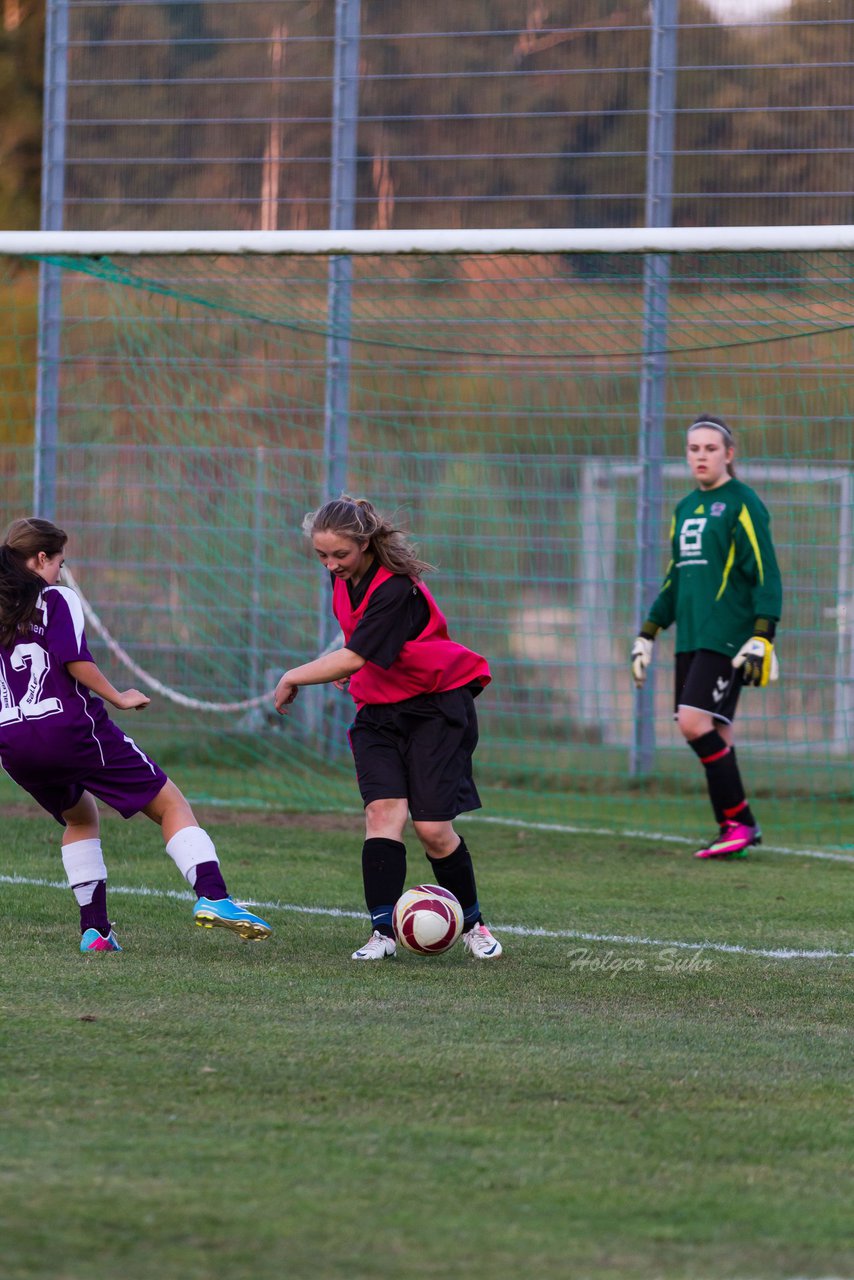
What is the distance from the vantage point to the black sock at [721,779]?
8148 millimetres

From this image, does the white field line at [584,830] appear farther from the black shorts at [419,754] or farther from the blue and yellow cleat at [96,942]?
the blue and yellow cleat at [96,942]

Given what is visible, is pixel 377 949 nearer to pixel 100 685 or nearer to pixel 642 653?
pixel 100 685

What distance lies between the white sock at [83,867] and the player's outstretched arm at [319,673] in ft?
2.49

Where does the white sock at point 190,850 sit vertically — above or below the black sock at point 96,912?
above

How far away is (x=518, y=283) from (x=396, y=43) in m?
2.61

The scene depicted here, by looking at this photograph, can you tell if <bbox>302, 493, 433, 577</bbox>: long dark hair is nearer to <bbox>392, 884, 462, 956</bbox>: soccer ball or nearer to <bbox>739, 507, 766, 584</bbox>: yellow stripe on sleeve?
<bbox>392, 884, 462, 956</bbox>: soccer ball

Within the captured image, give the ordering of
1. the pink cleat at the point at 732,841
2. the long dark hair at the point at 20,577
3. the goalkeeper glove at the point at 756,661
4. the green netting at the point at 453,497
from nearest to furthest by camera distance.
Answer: the long dark hair at the point at 20,577
the goalkeeper glove at the point at 756,661
the pink cleat at the point at 732,841
the green netting at the point at 453,497

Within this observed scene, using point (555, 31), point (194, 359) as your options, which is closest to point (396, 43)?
point (555, 31)

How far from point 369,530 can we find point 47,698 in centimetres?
110

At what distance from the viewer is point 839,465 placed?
35.9ft

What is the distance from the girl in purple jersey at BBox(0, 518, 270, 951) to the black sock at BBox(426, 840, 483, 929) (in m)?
0.61

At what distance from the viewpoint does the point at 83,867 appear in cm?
533

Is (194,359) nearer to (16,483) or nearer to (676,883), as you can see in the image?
(16,483)

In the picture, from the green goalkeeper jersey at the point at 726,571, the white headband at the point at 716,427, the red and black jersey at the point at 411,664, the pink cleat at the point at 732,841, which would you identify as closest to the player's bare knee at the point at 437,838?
the red and black jersey at the point at 411,664
